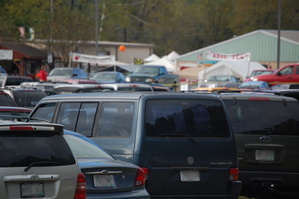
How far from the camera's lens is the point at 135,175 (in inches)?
332

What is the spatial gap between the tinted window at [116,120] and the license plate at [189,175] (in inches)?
36.7

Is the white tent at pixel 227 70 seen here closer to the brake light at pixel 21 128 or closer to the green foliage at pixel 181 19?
the green foliage at pixel 181 19

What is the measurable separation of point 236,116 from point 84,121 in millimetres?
2668

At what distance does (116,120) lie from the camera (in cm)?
985

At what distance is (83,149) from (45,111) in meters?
2.82

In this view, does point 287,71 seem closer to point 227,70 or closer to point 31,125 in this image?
point 227,70

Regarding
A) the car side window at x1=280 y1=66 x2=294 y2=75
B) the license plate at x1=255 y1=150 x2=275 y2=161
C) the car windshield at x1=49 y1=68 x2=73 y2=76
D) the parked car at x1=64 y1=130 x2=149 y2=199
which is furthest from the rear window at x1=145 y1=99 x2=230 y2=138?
the car windshield at x1=49 y1=68 x2=73 y2=76

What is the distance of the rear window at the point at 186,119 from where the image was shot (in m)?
9.54

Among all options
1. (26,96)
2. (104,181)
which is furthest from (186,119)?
(26,96)

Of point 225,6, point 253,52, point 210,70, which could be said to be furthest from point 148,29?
point 210,70

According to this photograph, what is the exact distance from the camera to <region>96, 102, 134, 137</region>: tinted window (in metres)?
9.66

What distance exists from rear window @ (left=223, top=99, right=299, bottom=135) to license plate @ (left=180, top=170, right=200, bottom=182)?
6.48ft

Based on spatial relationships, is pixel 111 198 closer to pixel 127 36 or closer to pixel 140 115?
pixel 140 115

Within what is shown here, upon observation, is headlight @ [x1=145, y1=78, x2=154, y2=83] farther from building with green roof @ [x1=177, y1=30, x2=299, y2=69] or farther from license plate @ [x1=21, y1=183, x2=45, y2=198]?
license plate @ [x1=21, y1=183, x2=45, y2=198]
